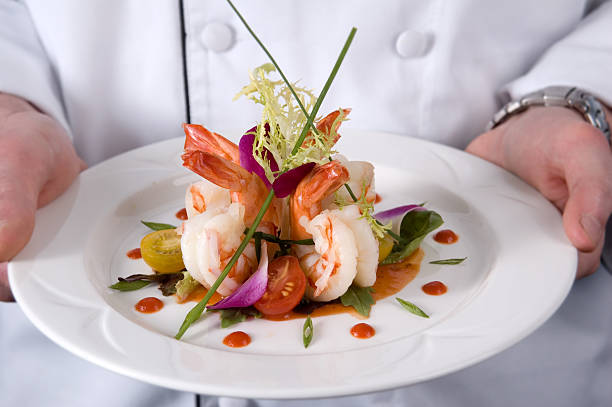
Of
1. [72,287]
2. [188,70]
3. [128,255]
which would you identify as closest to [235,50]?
[188,70]

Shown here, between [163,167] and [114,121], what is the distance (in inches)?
13.0

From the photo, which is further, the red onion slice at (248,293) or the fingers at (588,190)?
the fingers at (588,190)

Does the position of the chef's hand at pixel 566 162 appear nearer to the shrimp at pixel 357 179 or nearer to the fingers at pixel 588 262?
the fingers at pixel 588 262

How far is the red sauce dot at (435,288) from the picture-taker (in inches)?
51.1

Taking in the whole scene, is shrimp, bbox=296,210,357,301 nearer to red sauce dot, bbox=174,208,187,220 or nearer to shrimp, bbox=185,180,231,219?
shrimp, bbox=185,180,231,219

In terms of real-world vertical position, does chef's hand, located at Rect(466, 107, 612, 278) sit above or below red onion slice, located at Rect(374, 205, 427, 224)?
above

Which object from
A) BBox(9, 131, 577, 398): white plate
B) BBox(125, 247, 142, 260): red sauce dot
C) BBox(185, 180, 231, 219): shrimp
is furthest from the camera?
BBox(125, 247, 142, 260): red sauce dot

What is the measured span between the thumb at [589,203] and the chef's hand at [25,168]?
3.91ft

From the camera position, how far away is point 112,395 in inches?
62.9

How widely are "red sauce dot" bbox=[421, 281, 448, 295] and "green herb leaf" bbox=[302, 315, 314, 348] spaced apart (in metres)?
0.28

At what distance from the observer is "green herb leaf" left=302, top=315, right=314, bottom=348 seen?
3.69 feet

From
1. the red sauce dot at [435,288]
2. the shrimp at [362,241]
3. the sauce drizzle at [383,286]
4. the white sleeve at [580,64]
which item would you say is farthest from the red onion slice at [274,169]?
the white sleeve at [580,64]

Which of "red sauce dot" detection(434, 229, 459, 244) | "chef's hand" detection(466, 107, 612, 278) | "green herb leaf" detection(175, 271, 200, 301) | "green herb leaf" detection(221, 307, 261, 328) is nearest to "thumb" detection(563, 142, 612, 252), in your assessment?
"chef's hand" detection(466, 107, 612, 278)

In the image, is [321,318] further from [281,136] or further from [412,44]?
[412,44]
